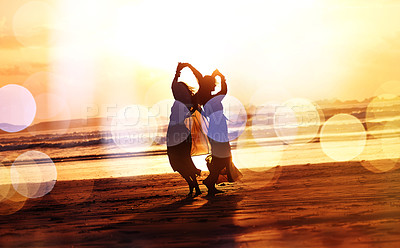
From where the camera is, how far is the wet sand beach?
5.55 meters

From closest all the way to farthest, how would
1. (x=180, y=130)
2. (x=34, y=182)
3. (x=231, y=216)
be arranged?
(x=231, y=216), (x=180, y=130), (x=34, y=182)

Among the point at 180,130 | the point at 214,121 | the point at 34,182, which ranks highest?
the point at 214,121

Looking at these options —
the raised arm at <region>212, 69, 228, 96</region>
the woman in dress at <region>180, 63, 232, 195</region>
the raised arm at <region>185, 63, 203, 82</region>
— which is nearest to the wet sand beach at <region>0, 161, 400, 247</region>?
the woman in dress at <region>180, 63, 232, 195</region>

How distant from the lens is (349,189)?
28.8ft

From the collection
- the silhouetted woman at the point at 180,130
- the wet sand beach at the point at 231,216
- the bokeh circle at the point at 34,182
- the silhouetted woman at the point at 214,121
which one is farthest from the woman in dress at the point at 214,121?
the bokeh circle at the point at 34,182

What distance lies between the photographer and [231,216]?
692cm

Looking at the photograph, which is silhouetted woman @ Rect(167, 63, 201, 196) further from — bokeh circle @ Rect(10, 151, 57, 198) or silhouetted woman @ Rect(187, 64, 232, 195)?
bokeh circle @ Rect(10, 151, 57, 198)

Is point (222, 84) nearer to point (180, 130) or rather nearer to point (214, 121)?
point (214, 121)

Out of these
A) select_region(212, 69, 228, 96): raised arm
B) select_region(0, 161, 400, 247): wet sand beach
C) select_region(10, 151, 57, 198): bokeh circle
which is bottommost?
select_region(10, 151, 57, 198): bokeh circle

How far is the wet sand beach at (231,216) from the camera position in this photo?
555cm

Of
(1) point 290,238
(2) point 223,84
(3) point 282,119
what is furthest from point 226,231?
(3) point 282,119

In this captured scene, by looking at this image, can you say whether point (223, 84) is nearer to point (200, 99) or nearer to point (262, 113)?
point (200, 99)

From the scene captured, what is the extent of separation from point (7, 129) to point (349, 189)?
214 ft

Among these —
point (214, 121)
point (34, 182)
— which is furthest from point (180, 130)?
point (34, 182)
